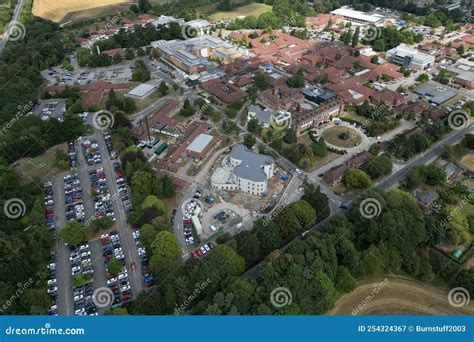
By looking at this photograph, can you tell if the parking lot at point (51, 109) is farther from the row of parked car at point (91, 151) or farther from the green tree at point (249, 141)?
the green tree at point (249, 141)

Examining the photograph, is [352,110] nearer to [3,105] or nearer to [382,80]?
[382,80]

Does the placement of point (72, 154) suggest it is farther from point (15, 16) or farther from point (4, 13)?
point (15, 16)

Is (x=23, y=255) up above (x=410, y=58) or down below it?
above

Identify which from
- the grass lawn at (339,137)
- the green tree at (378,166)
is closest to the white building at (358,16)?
the grass lawn at (339,137)

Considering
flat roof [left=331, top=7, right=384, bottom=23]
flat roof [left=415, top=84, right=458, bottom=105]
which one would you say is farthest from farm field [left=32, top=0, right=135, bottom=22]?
flat roof [left=415, top=84, right=458, bottom=105]

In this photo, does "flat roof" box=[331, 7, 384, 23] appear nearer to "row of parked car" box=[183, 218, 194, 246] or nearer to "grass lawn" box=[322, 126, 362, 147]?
"grass lawn" box=[322, 126, 362, 147]

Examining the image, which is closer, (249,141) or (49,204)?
(49,204)

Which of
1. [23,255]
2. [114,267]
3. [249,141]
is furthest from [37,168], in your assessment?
[249,141]
